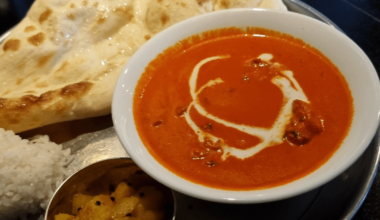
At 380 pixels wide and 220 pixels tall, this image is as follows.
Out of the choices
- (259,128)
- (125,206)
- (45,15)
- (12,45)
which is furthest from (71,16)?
(259,128)

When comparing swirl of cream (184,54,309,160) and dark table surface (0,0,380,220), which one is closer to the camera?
swirl of cream (184,54,309,160)

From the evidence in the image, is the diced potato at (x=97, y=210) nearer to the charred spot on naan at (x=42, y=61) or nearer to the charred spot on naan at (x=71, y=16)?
the charred spot on naan at (x=42, y=61)

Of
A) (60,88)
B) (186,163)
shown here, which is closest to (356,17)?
(186,163)

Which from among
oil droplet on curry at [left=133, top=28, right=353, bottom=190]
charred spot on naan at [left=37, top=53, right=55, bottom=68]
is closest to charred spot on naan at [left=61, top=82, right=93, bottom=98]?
charred spot on naan at [left=37, top=53, right=55, bottom=68]

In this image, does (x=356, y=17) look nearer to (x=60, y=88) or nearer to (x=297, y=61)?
(x=297, y=61)

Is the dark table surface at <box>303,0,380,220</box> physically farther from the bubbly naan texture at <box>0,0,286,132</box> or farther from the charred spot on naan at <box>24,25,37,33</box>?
the charred spot on naan at <box>24,25,37,33</box>

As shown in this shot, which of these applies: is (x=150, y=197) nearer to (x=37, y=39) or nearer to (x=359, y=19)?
(x=37, y=39)

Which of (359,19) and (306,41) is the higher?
(306,41)
